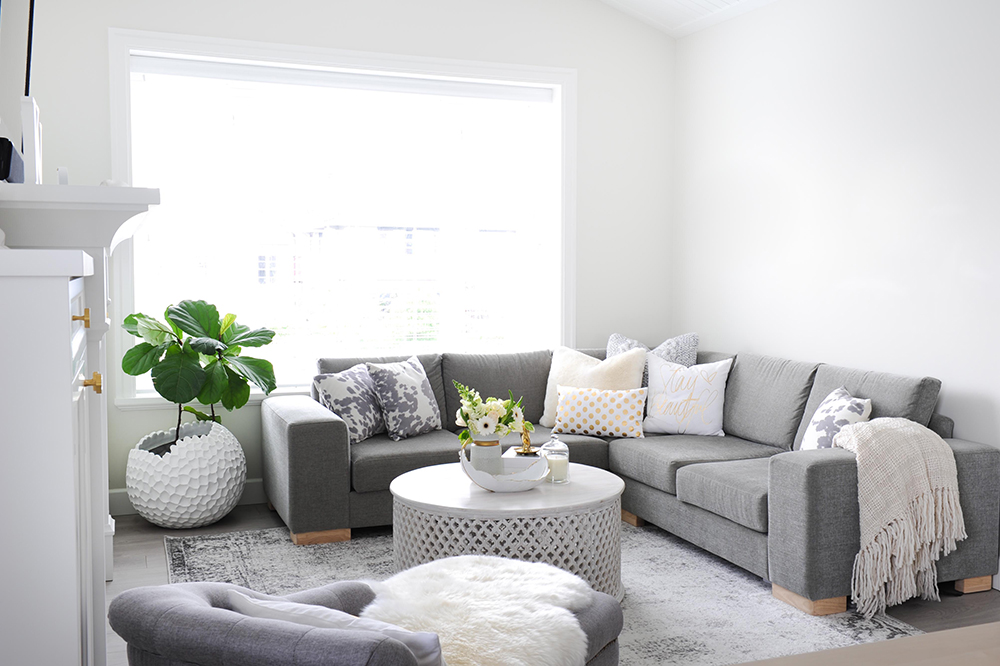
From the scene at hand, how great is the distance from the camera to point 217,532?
416 cm

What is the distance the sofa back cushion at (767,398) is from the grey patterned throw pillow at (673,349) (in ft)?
0.99

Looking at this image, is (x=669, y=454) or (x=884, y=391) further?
(x=669, y=454)

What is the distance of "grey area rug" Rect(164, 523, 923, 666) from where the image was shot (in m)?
2.83

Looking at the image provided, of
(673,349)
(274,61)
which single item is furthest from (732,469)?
(274,61)

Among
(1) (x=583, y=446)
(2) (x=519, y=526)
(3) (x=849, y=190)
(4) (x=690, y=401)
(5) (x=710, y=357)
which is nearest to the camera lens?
(2) (x=519, y=526)

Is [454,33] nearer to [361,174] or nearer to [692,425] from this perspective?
[361,174]

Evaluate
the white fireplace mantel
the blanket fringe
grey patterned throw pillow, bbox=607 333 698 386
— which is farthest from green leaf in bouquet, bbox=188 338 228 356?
the blanket fringe

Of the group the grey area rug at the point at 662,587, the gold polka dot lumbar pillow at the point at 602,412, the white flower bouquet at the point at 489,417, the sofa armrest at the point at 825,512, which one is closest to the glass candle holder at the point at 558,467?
the white flower bouquet at the point at 489,417

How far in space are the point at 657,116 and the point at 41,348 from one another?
4.78 meters

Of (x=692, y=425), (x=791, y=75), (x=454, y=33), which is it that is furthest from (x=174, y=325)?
(x=791, y=75)

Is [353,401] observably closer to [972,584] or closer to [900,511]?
[900,511]

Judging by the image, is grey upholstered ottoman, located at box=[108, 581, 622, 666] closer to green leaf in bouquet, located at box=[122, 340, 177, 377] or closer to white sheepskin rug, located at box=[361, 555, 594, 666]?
white sheepskin rug, located at box=[361, 555, 594, 666]

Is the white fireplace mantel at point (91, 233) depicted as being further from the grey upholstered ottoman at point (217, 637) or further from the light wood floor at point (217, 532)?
the light wood floor at point (217, 532)

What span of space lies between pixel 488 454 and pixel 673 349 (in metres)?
2.00
